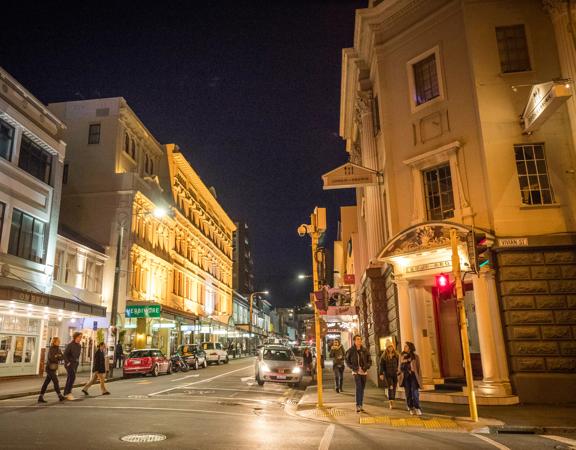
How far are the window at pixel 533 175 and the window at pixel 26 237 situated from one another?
21854mm

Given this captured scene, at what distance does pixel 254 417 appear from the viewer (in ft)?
38.9

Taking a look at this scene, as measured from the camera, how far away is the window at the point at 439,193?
16.4 meters

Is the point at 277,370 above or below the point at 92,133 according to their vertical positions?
below

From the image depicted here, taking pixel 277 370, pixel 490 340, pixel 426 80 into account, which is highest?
pixel 426 80

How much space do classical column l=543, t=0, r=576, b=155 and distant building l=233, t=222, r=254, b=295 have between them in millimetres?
90136

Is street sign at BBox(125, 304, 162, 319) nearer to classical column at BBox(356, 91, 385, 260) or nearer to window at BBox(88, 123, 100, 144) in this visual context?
window at BBox(88, 123, 100, 144)

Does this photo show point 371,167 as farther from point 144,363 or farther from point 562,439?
point 144,363

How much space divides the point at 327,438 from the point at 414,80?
43.7 feet

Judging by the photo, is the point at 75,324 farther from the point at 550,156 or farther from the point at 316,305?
the point at 550,156

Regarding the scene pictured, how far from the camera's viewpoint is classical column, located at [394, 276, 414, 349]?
53.0ft

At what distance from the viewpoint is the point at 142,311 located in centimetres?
3288

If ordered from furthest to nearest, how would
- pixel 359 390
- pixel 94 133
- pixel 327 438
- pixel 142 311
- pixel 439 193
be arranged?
pixel 94 133 < pixel 142 311 < pixel 439 193 < pixel 359 390 < pixel 327 438

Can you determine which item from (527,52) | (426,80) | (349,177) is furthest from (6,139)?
(527,52)

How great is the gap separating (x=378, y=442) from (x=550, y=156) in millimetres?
10597
